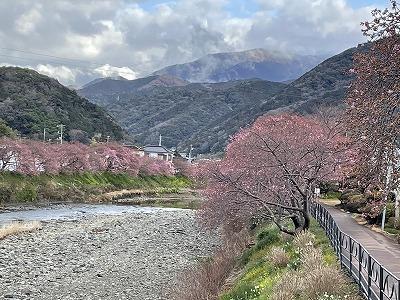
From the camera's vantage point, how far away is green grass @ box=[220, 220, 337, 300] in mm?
13781

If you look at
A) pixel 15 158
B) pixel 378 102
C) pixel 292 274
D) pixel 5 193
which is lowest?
pixel 5 193

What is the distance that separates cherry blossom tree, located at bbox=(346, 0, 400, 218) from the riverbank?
4559cm

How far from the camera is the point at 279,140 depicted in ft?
78.2

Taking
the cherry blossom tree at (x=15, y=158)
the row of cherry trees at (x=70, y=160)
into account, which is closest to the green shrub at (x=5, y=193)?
the row of cherry trees at (x=70, y=160)

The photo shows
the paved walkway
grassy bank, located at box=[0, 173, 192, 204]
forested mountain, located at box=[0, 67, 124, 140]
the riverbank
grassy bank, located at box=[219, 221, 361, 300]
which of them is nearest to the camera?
grassy bank, located at box=[219, 221, 361, 300]

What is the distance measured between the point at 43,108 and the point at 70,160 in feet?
184

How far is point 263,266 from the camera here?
17109mm

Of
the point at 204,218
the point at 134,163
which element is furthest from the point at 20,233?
the point at 134,163

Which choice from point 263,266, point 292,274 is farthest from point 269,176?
point 292,274

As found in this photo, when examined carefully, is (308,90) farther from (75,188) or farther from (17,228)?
(17,228)

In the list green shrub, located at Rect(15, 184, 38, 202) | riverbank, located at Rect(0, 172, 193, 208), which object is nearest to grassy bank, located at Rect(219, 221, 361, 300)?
riverbank, located at Rect(0, 172, 193, 208)

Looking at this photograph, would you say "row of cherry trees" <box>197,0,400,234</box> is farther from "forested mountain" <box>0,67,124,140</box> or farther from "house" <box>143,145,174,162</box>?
"house" <box>143,145,174,162</box>

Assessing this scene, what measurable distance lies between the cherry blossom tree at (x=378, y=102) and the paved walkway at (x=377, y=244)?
5.28 meters

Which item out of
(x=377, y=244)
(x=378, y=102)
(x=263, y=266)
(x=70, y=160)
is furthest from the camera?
(x=70, y=160)
